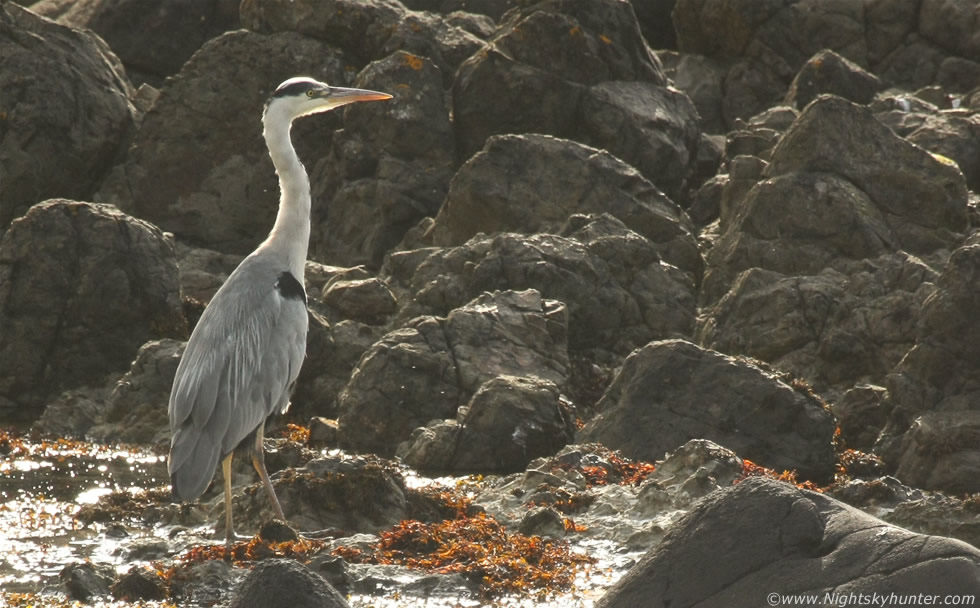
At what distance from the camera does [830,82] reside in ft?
64.1

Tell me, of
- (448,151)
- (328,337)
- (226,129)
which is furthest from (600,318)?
(226,129)

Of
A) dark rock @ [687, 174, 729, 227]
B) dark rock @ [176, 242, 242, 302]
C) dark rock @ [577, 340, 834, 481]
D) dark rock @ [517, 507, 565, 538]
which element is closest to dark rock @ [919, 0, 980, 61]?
dark rock @ [687, 174, 729, 227]

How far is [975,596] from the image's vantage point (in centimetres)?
543

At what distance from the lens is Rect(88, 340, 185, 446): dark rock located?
12484 millimetres

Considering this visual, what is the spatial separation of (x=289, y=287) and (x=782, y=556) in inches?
193

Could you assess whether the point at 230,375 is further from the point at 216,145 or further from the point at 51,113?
the point at 216,145

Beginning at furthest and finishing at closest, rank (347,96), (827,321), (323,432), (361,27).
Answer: (361,27) < (827,321) < (323,432) < (347,96)

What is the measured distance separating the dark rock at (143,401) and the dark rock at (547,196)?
383 centimetres

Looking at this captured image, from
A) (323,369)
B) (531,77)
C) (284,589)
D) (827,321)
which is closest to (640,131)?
(531,77)

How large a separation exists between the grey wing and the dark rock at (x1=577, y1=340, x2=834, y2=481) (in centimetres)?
261

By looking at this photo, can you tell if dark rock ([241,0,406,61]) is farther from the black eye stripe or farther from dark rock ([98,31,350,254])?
the black eye stripe

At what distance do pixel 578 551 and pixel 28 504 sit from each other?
155 inches

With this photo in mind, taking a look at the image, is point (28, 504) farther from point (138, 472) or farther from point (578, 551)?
point (578, 551)

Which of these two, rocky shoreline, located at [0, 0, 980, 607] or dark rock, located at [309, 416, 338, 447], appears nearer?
rocky shoreline, located at [0, 0, 980, 607]
